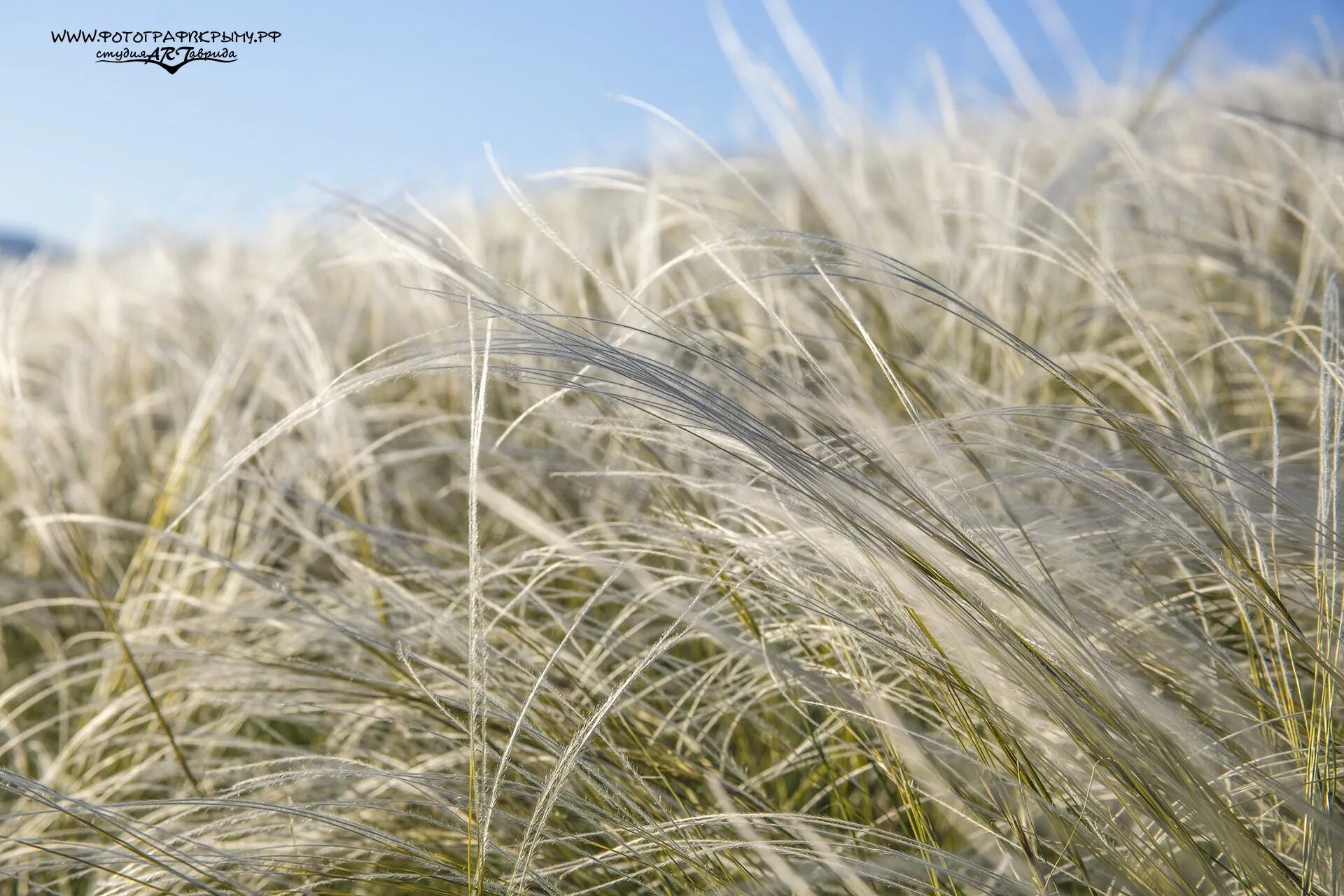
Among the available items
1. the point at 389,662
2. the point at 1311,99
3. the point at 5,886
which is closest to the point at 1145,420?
the point at 389,662

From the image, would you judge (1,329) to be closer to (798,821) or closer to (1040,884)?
(798,821)

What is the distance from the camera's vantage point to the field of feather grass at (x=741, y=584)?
20.0 inches

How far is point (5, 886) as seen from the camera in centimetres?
88

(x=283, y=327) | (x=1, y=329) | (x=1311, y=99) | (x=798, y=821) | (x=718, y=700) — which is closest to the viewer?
(x=798, y=821)

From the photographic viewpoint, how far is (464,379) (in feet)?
4.96

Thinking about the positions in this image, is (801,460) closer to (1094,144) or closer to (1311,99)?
(1094,144)

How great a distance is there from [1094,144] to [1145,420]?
1144mm

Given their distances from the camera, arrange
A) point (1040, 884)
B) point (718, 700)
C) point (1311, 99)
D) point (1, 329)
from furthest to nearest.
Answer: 1. point (1311, 99)
2. point (1, 329)
3. point (718, 700)
4. point (1040, 884)

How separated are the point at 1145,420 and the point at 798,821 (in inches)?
13.3

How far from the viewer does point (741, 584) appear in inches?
21.3

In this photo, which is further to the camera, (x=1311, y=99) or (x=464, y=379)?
(x=1311, y=99)

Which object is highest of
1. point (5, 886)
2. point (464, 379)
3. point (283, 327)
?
point (283, 327)

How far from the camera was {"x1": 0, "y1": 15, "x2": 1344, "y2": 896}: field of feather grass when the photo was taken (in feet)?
1.67

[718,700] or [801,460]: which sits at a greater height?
[801,460]
